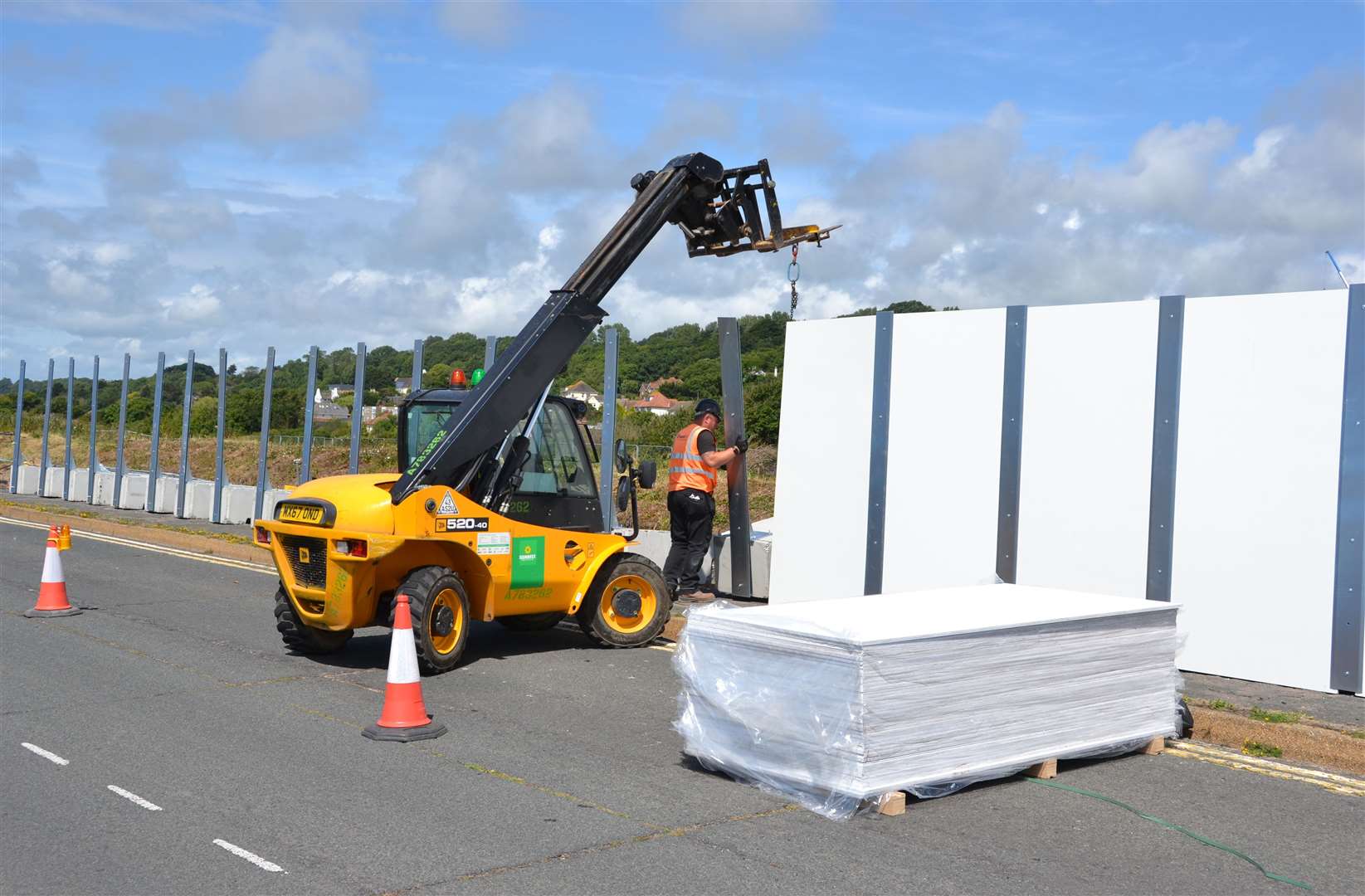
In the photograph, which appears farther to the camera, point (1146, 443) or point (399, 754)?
point (1146, 443)

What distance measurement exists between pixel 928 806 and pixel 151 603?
8.99 meters

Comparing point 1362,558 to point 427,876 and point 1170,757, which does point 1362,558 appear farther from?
point 427,876

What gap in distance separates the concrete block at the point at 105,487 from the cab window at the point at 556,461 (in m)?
19.0

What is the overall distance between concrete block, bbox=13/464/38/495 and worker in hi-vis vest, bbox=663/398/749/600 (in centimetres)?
2340

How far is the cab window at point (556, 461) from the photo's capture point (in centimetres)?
991

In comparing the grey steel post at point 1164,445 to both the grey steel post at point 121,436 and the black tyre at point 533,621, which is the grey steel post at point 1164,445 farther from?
the grey steel post at point 121,436

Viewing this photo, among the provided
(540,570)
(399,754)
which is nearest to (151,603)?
(540,570)

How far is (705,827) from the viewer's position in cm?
561

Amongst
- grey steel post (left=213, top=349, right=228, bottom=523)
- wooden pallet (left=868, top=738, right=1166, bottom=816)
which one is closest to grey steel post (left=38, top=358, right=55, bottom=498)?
grey steel post (left=213, top=349, right=228, bottom=523)

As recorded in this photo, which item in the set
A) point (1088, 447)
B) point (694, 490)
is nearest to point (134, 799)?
point (694, 490)

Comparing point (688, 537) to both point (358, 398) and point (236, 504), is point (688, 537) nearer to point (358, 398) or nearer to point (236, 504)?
point (358, 398)

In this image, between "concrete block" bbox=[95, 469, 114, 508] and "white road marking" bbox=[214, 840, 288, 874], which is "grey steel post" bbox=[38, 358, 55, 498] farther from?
"white road marking" bbox=[214, 840, 288, 874]

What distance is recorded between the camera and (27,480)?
30.5m

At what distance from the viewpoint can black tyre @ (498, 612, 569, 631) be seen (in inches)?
407
